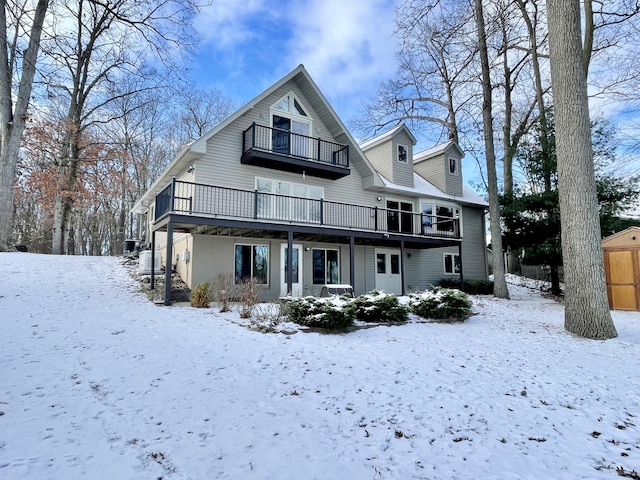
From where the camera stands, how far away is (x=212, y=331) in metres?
7.15

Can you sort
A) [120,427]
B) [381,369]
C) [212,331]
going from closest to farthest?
1. [120,427]
2. [381,369]
3. [212,331]

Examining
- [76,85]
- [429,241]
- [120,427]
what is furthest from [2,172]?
[429,241]

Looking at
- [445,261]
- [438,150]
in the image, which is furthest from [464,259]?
[438,150]

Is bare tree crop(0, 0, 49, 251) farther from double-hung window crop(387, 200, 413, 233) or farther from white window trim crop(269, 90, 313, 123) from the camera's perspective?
double-hung window crop(387, 200, 413, 233)

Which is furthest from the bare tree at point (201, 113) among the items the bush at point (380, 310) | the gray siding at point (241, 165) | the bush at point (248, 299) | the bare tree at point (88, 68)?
the bush at point (380, 310)

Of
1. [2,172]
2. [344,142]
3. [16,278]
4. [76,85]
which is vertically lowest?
[16,278]

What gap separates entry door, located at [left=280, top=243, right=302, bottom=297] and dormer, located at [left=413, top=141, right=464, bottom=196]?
31.0ft

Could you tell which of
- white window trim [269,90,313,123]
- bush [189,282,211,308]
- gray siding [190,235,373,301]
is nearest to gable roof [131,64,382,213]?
white window trim [269,90,313,123]

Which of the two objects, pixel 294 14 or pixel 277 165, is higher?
pixel 294 14

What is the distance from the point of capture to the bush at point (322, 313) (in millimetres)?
7613

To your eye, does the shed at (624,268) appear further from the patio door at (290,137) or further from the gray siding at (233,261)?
the patio door at (290,137)

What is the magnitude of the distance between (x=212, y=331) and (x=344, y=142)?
35.6ft

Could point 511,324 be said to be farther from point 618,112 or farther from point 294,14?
point 618,112

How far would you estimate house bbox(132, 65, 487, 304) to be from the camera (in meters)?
12.3
